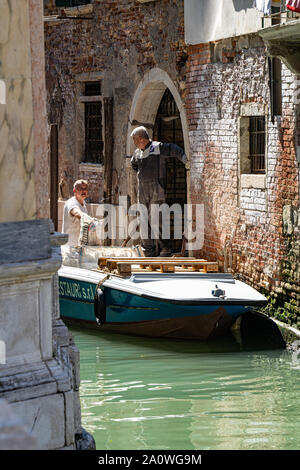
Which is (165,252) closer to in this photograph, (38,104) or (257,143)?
(257,143)

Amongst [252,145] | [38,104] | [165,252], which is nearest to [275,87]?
[252,145]

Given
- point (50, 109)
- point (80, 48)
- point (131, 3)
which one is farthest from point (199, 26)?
point (50, 109)

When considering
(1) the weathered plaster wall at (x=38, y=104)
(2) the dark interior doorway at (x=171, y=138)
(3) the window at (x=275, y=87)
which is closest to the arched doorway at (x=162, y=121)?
(2) the dark interior doorway at (x=171, y=138)

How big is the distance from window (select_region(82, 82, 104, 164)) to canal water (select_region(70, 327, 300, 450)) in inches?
228

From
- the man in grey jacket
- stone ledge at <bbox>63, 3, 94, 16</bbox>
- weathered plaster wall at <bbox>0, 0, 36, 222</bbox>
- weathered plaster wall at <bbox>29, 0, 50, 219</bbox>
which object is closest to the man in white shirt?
the man in grey jacket

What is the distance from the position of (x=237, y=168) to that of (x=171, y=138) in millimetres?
3216

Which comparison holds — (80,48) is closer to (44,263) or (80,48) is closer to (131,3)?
(131,3)

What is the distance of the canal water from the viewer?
6336mm

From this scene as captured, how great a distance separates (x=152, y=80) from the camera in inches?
501

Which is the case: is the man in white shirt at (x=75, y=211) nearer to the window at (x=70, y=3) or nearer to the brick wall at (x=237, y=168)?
the brick wall at (x=237, y=168)

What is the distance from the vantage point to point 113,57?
14.1 m

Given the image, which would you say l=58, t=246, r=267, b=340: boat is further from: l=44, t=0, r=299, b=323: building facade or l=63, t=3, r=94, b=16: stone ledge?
l=63, t=3, r=94, b=16: stone ledge

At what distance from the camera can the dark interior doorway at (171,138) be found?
13.3 meters
